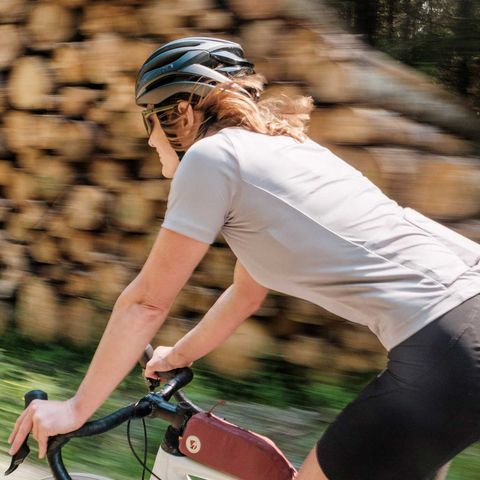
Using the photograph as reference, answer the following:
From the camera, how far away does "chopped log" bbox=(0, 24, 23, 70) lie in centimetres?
455

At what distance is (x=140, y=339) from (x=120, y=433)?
6.42 feet

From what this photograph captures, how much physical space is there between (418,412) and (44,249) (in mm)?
3464

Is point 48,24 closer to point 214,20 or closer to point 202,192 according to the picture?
point 214,20

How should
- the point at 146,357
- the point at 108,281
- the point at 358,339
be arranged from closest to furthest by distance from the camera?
the point at 146,357 → the point at 358,339 → the point at 108,281

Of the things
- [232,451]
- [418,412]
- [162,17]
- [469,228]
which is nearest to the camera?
[418,412]

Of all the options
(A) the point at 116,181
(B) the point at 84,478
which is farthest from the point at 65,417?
(A) the point at 116,181

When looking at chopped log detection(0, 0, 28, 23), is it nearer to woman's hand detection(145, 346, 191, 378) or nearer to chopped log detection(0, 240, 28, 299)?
chopped log detection(0, 240, 28, 299)

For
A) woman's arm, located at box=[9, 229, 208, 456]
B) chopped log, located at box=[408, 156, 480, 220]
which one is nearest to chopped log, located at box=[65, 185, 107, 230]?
chopped log, located at box=[408, 156, 480, 220]

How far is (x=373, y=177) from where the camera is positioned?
3406mm

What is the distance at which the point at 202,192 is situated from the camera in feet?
5.01

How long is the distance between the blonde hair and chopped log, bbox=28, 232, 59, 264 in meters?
2.86

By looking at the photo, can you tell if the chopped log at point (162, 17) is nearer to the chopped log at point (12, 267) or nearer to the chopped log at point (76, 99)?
the chopped log at point (76, 99)

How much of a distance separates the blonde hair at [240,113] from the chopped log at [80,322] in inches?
105

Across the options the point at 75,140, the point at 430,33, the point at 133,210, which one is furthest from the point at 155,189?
the point at 430,33
